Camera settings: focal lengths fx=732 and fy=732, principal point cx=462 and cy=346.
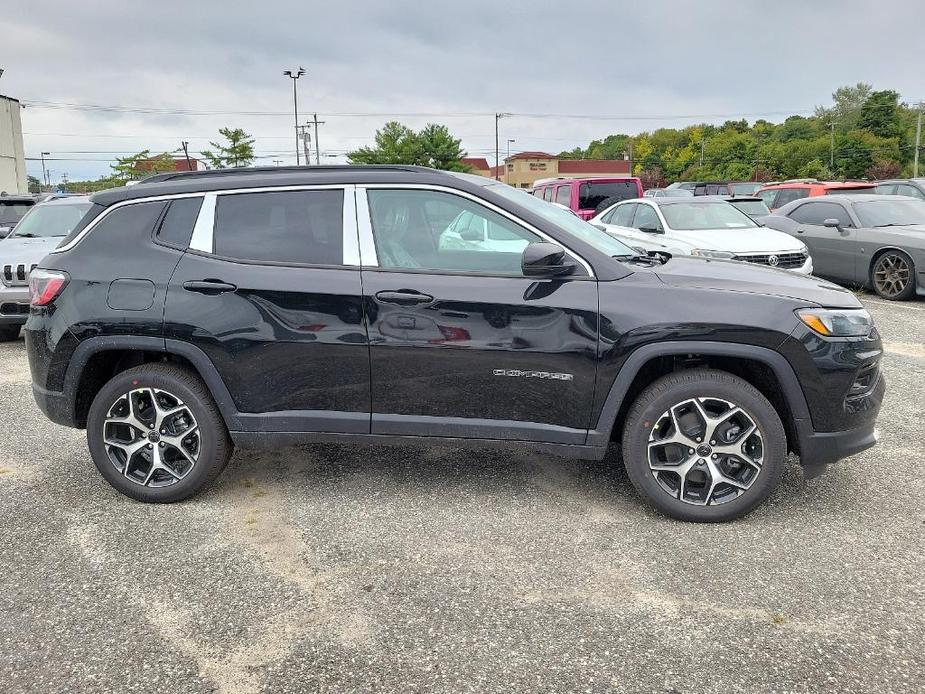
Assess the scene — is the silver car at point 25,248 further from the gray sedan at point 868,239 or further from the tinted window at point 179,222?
the gray sedan at point 868,239

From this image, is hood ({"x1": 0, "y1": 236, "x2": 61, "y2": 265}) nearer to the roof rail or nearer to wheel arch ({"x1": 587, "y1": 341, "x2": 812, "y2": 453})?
the roof rail

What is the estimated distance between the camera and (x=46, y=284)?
12.8 feet

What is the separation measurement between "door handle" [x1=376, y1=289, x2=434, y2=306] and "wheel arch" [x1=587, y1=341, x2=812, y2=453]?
995 mm

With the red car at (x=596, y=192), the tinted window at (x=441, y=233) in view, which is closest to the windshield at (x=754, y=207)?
the red car at (x=596, y=192)

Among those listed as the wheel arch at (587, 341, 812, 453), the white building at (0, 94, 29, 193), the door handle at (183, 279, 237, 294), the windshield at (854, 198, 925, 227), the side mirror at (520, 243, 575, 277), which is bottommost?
the wheel arch at (587, 341, 812, 453)

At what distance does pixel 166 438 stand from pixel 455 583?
1794mm

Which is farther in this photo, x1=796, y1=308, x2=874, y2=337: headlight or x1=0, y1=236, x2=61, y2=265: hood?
x1=0, y1=236, x2=61, y2=265: hood

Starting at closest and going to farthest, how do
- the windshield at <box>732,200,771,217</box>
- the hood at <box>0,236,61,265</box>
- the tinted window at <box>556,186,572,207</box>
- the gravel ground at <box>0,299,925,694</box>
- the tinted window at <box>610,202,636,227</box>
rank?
the gravel ground at <box>0,299,925,694</box> → the hood at <box>0,236,61,265</box> → the tinted window at <box>610,202,636,227</box> → the windshield at <box>732,200,771,217</box> → the tinted window at <box>556,186,572,207</box>

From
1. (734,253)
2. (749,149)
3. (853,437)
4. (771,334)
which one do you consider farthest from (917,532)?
(749,149)

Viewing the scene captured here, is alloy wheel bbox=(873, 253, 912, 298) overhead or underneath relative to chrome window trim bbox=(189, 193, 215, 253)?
underneath

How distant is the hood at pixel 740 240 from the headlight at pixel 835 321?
608cm

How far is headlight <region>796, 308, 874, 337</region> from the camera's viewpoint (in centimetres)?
340

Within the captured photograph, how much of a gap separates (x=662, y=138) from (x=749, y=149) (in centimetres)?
4255

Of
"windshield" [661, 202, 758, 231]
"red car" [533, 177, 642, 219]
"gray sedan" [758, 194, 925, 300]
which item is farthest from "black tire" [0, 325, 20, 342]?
"gray sedan" [758, 194, 925, 300]
